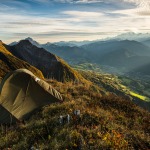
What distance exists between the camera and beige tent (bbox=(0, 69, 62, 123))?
53.9 ft

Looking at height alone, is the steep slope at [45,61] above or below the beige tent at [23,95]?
below

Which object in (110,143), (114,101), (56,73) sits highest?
(110,143)

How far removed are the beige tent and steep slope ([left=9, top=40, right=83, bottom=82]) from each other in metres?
76.2

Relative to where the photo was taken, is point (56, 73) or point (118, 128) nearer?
point (118, 128)

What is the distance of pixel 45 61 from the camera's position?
116m

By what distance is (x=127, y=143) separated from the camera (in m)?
9.94

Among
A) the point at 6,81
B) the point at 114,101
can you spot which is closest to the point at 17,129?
the point at 6,81

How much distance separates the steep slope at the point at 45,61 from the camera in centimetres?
10288

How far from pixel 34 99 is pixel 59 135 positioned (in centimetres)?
684

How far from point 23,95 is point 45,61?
9957cm

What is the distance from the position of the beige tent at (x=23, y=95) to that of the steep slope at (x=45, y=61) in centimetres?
7619

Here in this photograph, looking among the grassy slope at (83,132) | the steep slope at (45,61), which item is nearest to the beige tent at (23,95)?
the grassy slope at (83,132)

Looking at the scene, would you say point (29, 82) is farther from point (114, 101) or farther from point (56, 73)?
point (56, 73)

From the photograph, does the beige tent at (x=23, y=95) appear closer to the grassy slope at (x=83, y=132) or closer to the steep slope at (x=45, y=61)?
the grassy slope at (x=83, y=132)
